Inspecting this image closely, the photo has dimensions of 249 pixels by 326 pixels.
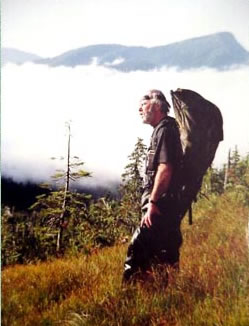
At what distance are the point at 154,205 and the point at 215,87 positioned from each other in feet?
1.72

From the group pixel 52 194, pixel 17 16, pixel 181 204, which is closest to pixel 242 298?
pixel 181 204

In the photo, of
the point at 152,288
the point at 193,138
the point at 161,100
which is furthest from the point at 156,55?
the point at 152,288

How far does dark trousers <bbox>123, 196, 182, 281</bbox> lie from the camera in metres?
2.27

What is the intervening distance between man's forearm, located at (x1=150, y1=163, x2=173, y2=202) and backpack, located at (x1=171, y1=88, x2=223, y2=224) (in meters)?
0.04

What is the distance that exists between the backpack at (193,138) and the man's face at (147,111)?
9 centimetres

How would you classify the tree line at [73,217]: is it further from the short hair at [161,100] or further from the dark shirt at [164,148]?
the short hair at [161,100]

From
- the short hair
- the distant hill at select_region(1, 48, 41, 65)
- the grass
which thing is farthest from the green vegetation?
the distant hill at select_region(1, 48, 41, 65)

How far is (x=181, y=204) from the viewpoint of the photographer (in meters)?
2.31

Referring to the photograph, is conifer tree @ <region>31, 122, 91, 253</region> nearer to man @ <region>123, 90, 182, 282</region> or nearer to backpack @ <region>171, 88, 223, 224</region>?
man @ <region>123, 90, 182, 282</region>

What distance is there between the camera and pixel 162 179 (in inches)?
89.0

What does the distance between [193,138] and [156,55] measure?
0.36 metres

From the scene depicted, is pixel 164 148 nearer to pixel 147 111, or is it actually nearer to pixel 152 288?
pixel 147 111

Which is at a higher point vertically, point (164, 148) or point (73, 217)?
point (164, 148)

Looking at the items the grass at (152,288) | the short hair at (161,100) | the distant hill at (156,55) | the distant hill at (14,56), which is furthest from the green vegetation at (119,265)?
the distant hill at (14,56)
